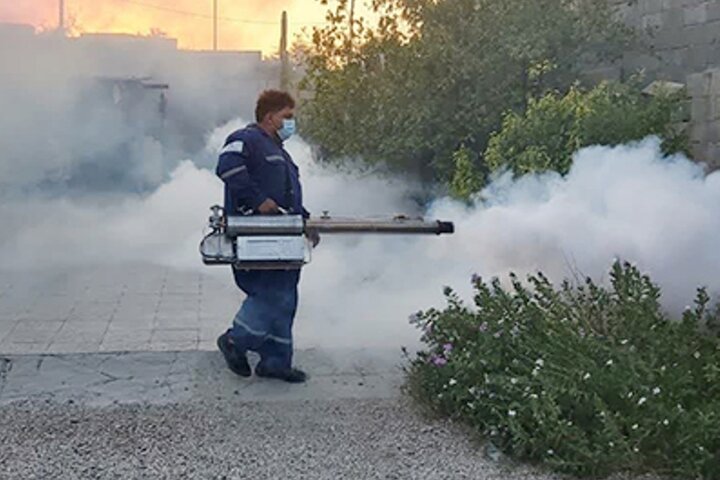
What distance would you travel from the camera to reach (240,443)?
5234mm

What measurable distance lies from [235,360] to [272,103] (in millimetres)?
1607

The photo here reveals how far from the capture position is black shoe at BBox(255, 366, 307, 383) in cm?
641

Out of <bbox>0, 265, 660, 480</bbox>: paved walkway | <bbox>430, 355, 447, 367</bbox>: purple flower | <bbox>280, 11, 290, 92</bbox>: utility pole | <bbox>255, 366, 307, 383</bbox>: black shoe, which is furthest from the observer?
<bbox>280, 11, 290, 92</bbox>: utility pole

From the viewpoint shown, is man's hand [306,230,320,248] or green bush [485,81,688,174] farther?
green bush [485,81,688,174]

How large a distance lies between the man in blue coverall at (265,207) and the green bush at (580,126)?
2711 millimetres

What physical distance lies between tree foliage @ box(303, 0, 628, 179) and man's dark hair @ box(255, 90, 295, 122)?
171 inches

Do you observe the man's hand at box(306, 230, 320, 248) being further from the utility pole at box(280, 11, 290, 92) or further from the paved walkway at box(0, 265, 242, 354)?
the utility pole at box(280, 11, 290, 92)

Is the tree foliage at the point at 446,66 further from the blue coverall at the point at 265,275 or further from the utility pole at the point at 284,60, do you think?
the blue coverall at the point at 265,275

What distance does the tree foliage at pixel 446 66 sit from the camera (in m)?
10.4

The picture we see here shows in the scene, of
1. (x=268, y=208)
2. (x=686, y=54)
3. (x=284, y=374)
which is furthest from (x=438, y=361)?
(x=686, y=54)

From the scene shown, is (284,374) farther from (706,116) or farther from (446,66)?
(446,66)

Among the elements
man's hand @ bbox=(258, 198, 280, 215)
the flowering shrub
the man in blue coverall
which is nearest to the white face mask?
the man in blue coverall

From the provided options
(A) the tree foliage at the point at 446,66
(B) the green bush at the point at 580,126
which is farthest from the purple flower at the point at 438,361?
(A) the tree foliage at the point at 446,66

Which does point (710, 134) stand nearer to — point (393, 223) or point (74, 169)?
point (393, 223)
